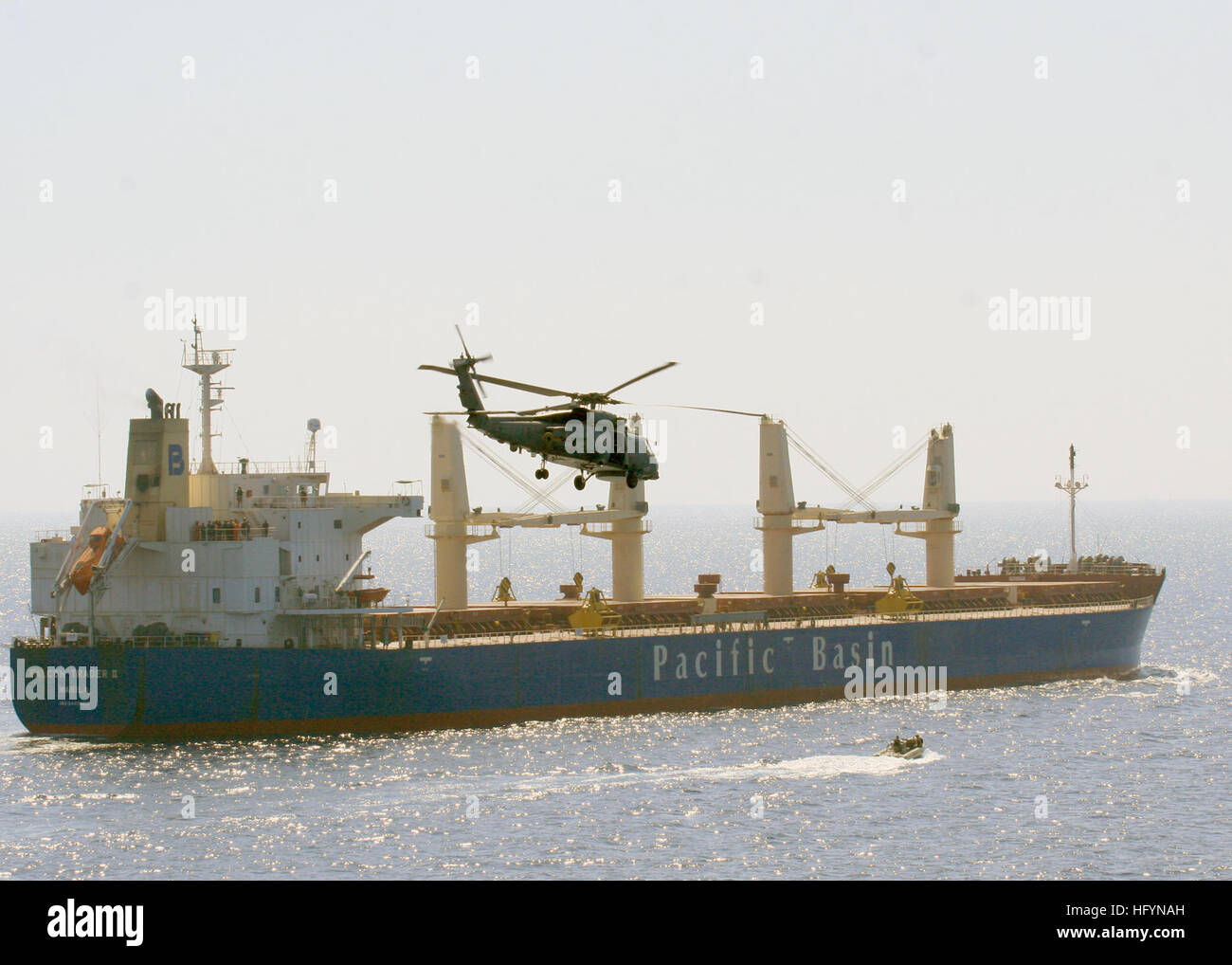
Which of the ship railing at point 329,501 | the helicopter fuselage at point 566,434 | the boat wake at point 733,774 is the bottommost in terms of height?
the boat wake at point 733,774

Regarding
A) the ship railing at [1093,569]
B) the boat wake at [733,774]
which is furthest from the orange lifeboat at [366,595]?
the ship railing at [1093,569]

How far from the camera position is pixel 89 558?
48.8 metres

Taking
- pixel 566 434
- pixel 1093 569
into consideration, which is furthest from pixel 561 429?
pixel 1093 569

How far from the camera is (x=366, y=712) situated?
50531 mm

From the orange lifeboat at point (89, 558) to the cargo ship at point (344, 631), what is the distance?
0.21 ft

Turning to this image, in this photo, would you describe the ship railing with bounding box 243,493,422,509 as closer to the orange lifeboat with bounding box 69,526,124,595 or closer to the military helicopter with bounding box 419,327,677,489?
the orange lifeboat with bounding box 69,526,124,595

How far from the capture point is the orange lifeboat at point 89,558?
1900 inches

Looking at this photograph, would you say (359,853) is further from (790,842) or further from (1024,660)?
(1024,660)

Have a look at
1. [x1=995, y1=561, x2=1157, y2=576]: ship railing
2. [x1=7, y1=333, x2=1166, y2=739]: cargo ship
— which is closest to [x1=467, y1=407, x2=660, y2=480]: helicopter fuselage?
Result: [x1=7, y1=333, x2=1166, y2=739]: cargo ship

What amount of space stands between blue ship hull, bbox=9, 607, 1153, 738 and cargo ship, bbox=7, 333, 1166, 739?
0.21 ft

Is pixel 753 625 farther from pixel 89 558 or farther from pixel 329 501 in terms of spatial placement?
pixel 89 558

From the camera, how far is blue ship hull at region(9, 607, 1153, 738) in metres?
48.3

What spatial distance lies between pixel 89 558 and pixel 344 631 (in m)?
8.28

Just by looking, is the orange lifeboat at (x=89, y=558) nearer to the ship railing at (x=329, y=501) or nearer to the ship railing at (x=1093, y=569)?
the ship railing at (x=329, y=501)
